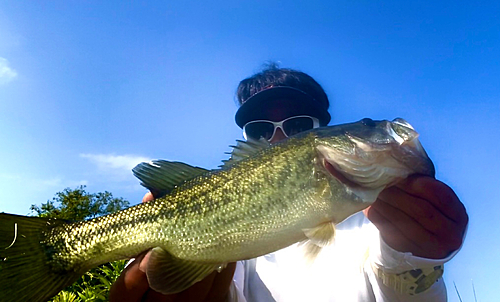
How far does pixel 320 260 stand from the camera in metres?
3.28

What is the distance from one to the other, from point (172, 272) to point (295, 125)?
2.10 meters

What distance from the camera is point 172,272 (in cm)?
209

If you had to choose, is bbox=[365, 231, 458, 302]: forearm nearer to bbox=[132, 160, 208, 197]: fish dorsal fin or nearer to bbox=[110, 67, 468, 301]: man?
bbox=[110, 67, 468, 301]: man

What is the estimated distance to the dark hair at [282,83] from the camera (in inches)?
170

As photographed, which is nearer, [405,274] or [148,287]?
[148,287]

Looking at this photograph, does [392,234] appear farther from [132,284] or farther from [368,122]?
[132,284]

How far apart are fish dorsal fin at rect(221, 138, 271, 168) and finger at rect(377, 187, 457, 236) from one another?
760 millimetres

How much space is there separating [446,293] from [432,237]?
74 cm

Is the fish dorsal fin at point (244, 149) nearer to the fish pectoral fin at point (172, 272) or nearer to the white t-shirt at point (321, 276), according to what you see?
the fish pectoral fin at point (172, 272)

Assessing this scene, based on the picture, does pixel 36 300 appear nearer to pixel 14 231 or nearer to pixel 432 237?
pixel 14 231

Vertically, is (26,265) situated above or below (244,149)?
below

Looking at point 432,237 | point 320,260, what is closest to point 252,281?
point 320,260

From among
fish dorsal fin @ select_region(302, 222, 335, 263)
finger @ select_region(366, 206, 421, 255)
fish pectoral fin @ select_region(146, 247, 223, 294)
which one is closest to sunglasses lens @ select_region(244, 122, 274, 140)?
finger @ select_region(366, 206, 421, 255)

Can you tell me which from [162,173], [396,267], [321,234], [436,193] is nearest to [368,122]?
[436,193]
